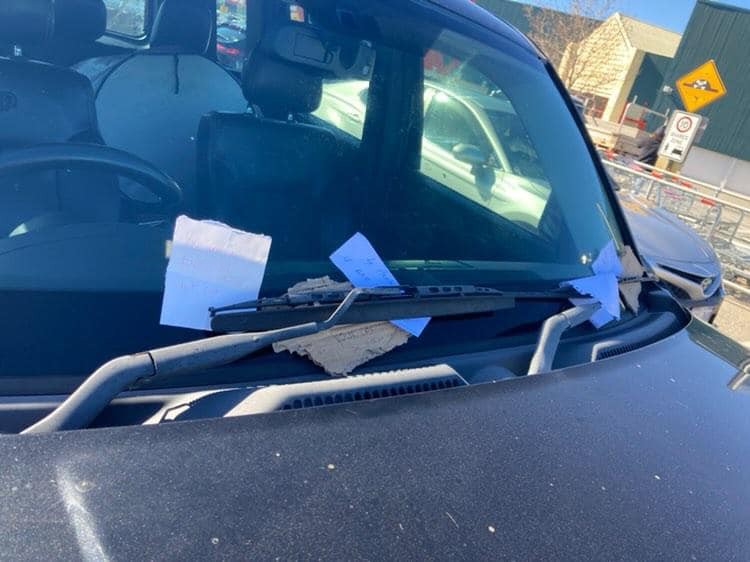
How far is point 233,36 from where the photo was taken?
198 centimetres

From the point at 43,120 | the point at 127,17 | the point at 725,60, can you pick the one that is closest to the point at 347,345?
the point at 43,120

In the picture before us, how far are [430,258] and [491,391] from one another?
498 mm

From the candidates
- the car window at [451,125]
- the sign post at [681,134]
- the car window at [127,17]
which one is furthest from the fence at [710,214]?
the car window at [127,17]

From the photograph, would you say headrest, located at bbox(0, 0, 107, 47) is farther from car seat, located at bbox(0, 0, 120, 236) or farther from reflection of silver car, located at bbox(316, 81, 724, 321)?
reflection of silver car, located at bbox(316, 81, 724, 321)

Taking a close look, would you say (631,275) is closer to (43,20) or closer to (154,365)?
(154,365)

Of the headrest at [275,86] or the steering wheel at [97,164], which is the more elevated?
the headrest at [275,86]

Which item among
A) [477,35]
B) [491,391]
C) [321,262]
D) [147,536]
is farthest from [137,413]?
[477,35]

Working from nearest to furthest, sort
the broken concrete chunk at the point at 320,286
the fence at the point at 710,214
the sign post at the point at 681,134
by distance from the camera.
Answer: the broken concrete chunk at the point at 320,286 → the fence at the point at 710,214 → the sign post at the point at 681,134

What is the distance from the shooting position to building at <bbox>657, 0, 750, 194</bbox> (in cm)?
1758

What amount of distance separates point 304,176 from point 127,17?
1.19 m

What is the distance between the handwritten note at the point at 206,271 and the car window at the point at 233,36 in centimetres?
87

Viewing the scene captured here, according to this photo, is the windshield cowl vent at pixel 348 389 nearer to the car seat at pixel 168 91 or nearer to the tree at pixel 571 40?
the car seat at pixel 168 91

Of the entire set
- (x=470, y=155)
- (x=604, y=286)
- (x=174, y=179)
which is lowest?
(x=604, y=286)

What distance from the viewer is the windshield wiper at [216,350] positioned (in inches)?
39.1
